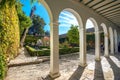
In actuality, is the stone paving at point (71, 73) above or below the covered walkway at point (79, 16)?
below

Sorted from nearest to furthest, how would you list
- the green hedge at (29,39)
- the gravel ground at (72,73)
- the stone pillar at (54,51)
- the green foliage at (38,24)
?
1. the gravel ground at (72,73)
2. the stone pillar at (54,51)
3. the green hedge at (29,39)
4. the green foliage at (38,24)

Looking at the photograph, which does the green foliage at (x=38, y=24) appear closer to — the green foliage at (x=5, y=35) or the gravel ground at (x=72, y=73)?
the green foliage at (x=5, y=35)

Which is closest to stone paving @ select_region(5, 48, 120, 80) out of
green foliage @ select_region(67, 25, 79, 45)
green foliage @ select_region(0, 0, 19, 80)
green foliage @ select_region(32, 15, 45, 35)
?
green foliage @ select_region(0, 0, 19, 80)

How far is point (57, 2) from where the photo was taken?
5996 millimetres

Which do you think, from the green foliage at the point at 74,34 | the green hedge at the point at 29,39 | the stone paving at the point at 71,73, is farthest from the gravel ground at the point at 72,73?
the green hedge at the point at 29,39

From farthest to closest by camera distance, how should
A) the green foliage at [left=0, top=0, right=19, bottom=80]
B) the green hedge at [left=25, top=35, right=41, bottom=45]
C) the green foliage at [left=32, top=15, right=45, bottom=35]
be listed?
the green foliage at [left=32, top=15, right=45, bottom=35] < the green hedge at [left=25, top=35, right=41, bottom=45] < the green foliage at [left=0, top=0, right=19, bottom=80]

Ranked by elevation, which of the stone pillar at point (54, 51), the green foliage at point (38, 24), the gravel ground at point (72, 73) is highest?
the green foliage at point (38, 24)

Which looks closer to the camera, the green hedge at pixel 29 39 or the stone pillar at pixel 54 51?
the stone pillar at pixel 54 51

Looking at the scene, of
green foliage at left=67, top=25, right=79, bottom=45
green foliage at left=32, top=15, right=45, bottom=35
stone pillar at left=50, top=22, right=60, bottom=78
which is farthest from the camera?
green foliage at left=32, top=15, right=45, bottom=35

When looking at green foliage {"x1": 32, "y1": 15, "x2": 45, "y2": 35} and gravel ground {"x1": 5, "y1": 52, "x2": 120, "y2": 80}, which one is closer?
gravel ground {"x1": 5, "y1": 52, "x2": 120, "y2": 80}

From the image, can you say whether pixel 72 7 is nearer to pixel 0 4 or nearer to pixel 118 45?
→ pixel 0 4

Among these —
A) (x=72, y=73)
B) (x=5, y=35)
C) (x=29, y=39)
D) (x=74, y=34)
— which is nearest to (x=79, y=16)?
(x=72, y=73)

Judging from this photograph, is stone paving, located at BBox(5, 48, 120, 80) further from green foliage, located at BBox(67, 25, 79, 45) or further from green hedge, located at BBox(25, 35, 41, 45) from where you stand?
green hedge, located at BBox(25, 35, 41, 45)

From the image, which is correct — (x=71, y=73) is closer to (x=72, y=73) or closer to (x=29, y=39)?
(x=72, y=73)
